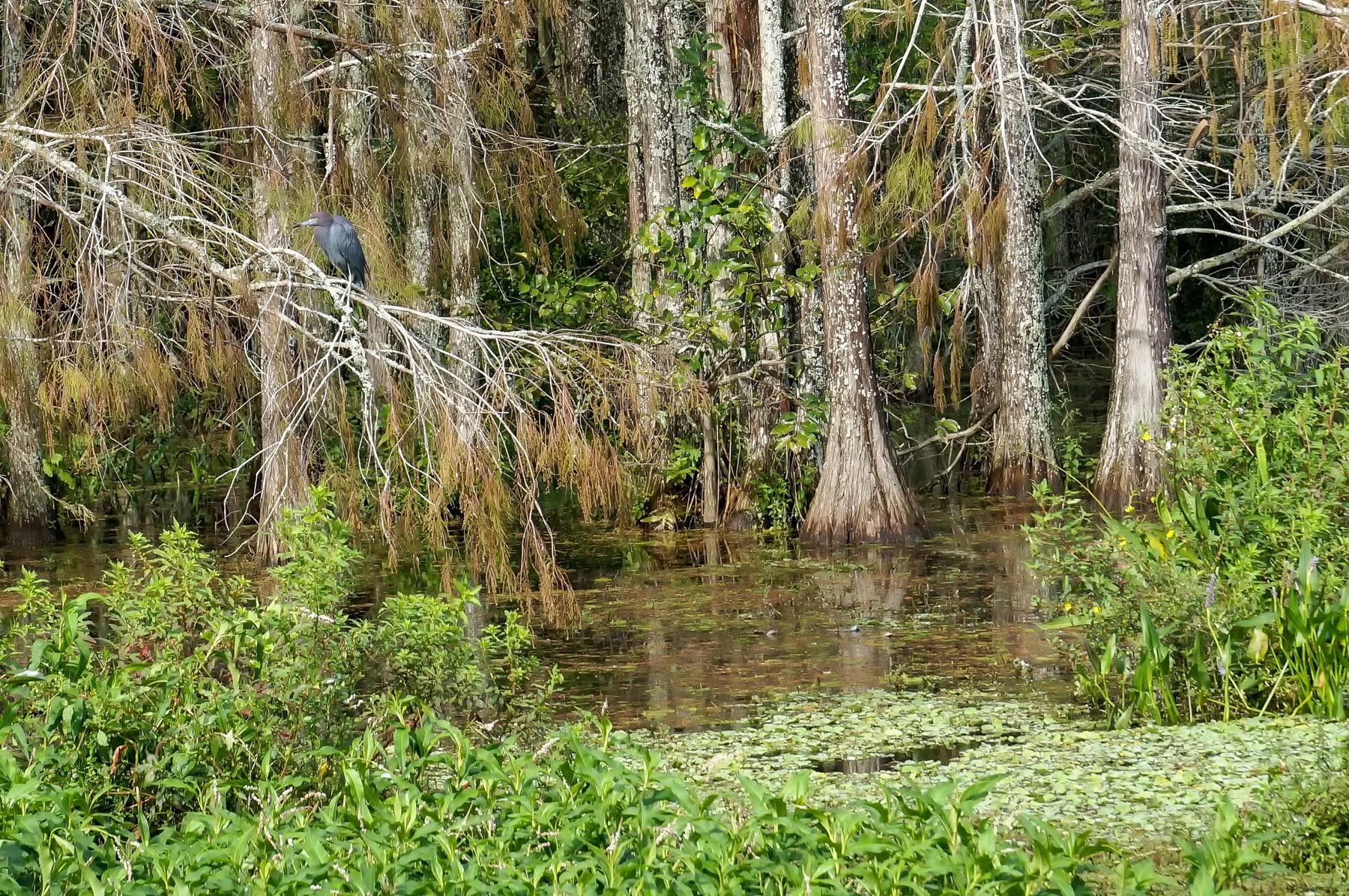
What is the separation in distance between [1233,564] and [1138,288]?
632 centimetres

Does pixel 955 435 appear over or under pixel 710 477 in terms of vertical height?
over

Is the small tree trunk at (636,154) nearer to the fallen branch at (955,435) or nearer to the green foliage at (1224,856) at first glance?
the fallen branch at (955,435)

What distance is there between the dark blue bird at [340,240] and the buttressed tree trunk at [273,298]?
8.0 inches

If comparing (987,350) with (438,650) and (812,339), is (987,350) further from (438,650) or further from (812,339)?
(438,650)

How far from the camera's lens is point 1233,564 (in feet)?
18.6

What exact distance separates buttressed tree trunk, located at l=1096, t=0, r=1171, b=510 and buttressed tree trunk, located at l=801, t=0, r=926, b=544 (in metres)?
1.69

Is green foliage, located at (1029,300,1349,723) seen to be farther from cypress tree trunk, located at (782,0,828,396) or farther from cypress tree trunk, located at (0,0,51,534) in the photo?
cypress tree trunk, located at (782,0,828,396)

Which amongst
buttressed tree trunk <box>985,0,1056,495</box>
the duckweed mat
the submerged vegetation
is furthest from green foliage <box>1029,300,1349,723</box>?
buttressed tree trunk <box>985,0,1056,495</box>

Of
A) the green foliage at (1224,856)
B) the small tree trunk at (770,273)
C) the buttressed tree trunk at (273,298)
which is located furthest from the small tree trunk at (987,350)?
the green foliage at (1224,856)

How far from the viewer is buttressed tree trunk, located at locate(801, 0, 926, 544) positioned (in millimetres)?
10336

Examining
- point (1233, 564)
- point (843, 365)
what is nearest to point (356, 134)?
point (843, 365)

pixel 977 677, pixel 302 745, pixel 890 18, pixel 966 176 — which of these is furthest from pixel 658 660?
pixel 890 18

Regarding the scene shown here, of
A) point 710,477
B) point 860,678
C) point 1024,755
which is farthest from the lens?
point 710,477

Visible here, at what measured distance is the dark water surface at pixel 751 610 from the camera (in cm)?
655
